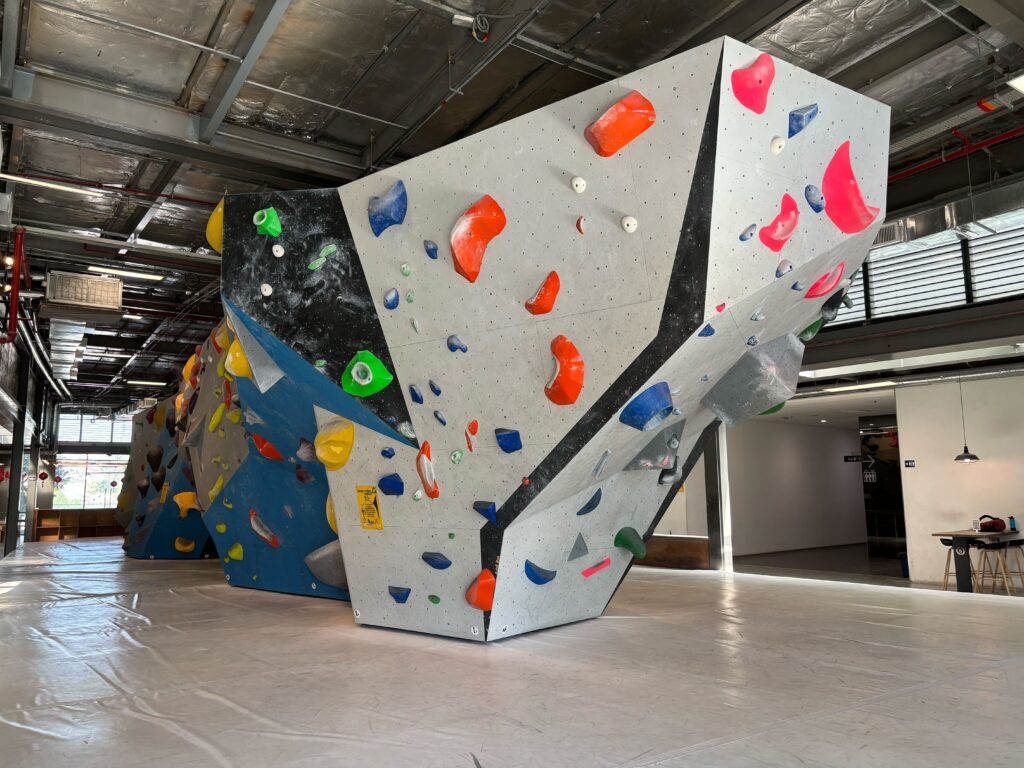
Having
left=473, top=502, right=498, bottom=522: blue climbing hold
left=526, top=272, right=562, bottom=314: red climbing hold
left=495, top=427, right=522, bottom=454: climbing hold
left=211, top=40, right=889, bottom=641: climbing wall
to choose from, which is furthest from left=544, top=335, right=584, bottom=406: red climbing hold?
left=473, top=502, right=498, bottom=522: blue climbing hold

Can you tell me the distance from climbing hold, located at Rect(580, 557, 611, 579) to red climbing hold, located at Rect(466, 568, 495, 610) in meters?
0.94

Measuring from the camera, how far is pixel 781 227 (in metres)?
4.12

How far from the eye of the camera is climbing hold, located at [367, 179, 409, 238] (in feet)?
15.6

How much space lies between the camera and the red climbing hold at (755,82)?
12.4 feet

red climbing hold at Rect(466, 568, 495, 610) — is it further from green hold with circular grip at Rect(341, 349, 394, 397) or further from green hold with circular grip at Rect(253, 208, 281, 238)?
green hold with circular grip at Rect(253, 208, 281, 238)

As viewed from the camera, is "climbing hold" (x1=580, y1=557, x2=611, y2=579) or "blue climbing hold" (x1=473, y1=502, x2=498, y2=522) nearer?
"blue climbing hold" (x1=473, y1=502, x2=498, y2=522)

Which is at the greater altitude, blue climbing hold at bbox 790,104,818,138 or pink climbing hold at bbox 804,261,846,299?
blue climbing hold at bbox 790,104,818,138

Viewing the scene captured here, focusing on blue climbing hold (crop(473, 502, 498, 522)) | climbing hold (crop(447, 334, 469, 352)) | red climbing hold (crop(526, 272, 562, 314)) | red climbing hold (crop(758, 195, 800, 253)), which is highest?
red climbing hold (crop(758, 195, 800, 253))

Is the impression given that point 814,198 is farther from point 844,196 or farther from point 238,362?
point 238,362

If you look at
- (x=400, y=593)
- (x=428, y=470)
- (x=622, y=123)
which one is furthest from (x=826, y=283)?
(x=400, y=593)

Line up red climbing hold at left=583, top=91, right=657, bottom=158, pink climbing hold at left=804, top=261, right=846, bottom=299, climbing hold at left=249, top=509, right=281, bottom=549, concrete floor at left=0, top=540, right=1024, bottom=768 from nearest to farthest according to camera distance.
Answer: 1. concrete floor at left=0, top=540, right=1024, bottom=768
2. red climbing hold at left=583, top=91, right=657, bottom=158
3. pink climbing hold at left=804, top=261, right=846, bottom=299
4. climbing hold at left=249, top=509, right=281, bottom=549

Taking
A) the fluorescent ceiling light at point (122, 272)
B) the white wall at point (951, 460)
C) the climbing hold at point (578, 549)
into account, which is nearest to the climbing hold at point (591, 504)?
the climbing hold at point (578, 549)

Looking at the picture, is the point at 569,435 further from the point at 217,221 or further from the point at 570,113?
the point at 217,221

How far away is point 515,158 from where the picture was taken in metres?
4.34
